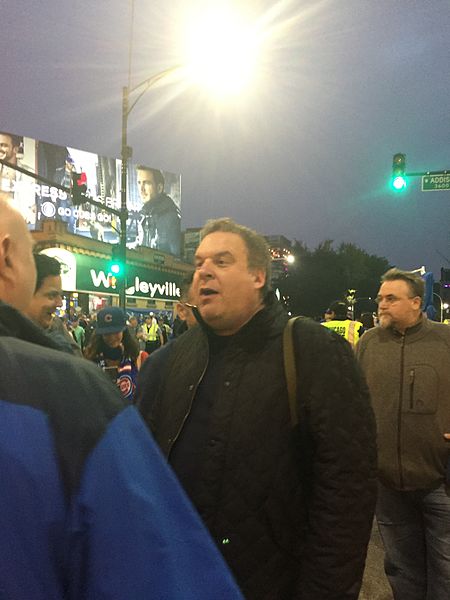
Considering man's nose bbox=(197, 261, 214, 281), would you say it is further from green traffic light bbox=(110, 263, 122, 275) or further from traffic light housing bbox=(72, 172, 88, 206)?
green traffic light bbox=(110, 263, 122, 275)

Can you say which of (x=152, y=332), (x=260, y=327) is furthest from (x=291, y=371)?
(x=152, y=332)

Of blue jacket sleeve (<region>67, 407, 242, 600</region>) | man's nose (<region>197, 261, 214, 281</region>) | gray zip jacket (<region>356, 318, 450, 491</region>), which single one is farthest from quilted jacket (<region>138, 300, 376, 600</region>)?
gray zip jacket (<region>356, 318, 450, 491</region>)

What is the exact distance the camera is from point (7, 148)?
147 ft

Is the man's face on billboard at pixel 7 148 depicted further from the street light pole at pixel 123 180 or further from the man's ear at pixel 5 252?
the man's ear at pixel 5 252

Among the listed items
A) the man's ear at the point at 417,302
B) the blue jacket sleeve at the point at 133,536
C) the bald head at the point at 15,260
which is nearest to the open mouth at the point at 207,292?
the bald head at the point at 15,260

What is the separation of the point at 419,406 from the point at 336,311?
6.00 m

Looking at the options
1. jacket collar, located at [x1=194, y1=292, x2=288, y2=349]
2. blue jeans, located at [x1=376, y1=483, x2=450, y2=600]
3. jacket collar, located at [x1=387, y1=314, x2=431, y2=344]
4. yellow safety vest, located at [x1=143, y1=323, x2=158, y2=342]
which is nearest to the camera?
jacket collar, located at [x1=194, y1=292, x2=288, y2=349]

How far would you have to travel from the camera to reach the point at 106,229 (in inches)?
2000

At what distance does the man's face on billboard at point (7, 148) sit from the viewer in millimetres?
44306

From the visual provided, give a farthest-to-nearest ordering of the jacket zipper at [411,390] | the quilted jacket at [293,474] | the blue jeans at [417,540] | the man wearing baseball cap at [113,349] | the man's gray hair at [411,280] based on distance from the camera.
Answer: the man wearing baseball cap at [113,349] < the man's gray hair at [411,280] < the jacket zipper at [411,390] < the blue jeans at [417,540] < the quilted jacket at [293,474]

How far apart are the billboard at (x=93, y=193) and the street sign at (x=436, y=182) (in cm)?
2386

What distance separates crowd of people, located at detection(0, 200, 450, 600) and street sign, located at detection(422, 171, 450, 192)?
42.7 feet

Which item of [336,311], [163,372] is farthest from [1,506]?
[336,311]

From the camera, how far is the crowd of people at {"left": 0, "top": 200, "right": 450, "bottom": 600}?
810 millimetres
